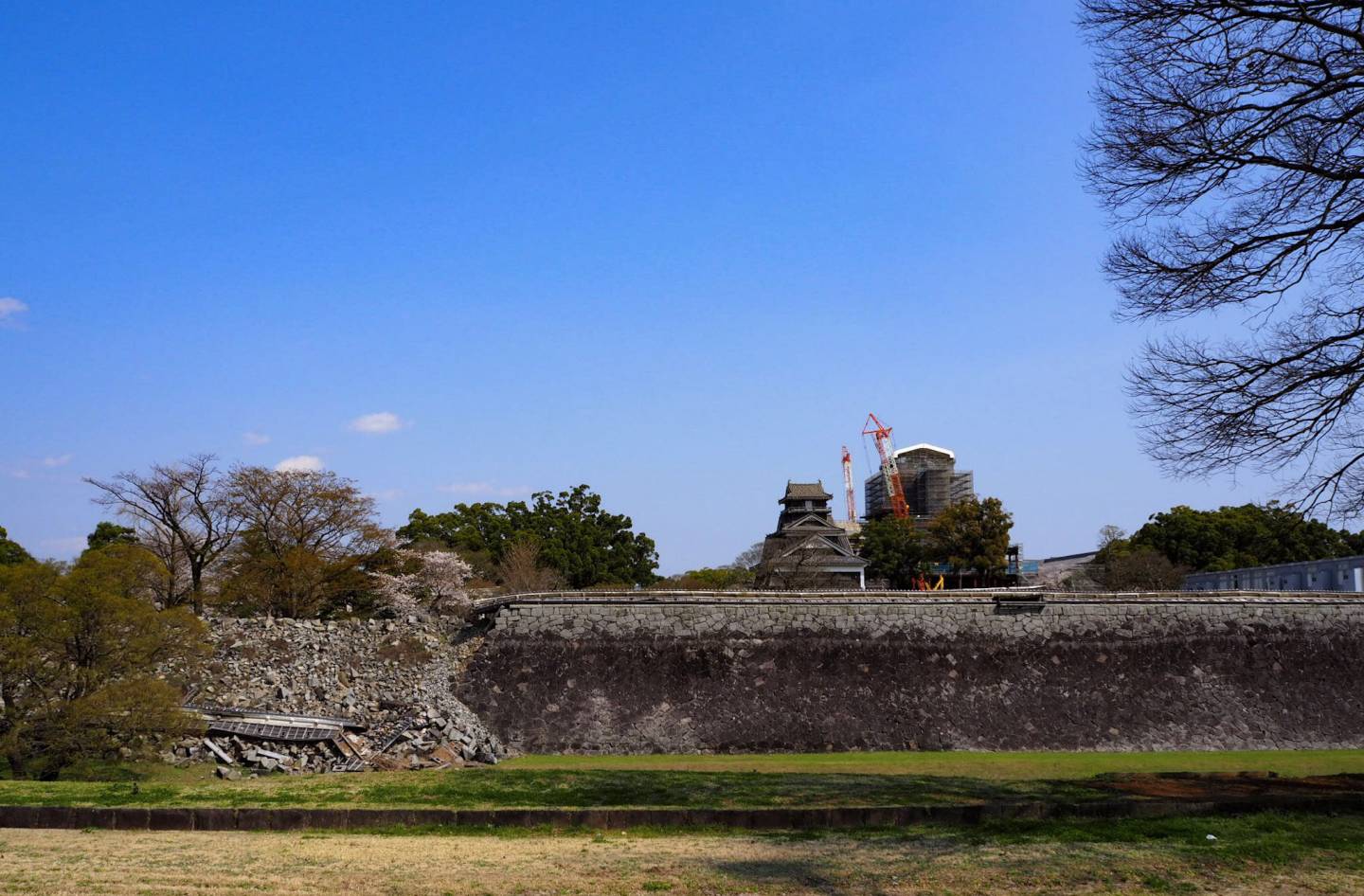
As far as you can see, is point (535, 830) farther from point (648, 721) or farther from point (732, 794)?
point (648, 721)

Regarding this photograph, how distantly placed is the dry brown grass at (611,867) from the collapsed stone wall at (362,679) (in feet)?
31.5

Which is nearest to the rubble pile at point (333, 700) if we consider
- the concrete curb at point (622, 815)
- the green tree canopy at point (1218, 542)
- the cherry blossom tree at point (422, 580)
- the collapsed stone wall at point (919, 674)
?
the collapsed stone wall at point (919, 674)

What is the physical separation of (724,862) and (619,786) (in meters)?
5.45

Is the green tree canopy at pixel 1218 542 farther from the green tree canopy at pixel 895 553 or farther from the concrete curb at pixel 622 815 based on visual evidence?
the concrete curb at pixel 622 815

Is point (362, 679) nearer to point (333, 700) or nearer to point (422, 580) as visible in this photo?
point (333, 700)

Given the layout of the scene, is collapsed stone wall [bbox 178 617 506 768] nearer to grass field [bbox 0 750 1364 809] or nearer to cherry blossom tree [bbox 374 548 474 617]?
grass field [bbox 0 750 1364 809]

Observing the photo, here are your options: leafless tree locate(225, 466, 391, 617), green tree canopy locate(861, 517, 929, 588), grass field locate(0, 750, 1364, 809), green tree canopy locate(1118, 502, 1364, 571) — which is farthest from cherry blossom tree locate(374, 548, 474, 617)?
green tree canopy locate(1118, 502, 1364, 571)

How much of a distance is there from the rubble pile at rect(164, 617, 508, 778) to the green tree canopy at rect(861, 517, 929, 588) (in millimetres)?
34990

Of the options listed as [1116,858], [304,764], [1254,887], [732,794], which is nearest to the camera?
[1254,887]

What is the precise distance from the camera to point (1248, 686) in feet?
89.5

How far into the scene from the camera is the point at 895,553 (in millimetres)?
58781

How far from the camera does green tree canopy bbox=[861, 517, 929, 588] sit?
58628mm

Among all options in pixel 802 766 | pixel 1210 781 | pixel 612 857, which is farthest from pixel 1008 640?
pixel 612 857

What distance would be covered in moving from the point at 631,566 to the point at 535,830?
126ft
